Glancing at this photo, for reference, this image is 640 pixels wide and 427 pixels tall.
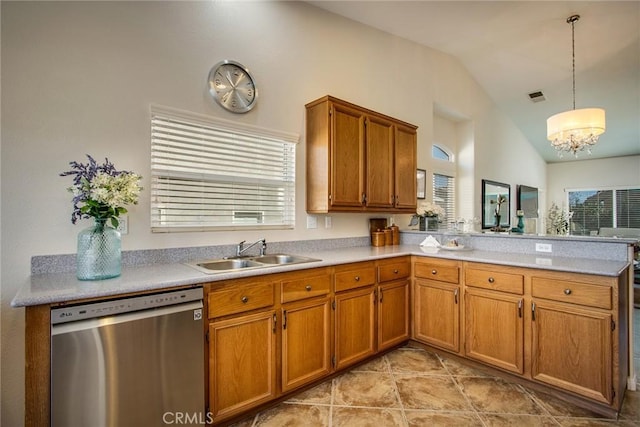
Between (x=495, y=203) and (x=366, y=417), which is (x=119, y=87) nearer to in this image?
(x=366, y=417)

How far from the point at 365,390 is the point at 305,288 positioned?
2.84ft

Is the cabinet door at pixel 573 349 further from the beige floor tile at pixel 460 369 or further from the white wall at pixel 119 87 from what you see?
the white wall at pixel 119 87

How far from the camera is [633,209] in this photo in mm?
7129

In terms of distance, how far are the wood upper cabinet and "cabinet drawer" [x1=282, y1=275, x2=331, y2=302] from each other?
69 centimetres

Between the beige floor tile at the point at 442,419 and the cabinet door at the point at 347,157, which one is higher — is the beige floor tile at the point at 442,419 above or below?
below

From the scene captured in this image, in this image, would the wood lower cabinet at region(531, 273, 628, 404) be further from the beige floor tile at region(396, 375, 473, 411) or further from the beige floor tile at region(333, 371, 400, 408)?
the beige floor tile at region(333, 371, 400, 408)

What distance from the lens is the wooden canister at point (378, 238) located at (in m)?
3.30

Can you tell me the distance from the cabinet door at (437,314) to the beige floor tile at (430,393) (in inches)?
13.1

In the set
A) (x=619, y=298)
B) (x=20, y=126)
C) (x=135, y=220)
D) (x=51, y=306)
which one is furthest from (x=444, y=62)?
(x=51, y=306)

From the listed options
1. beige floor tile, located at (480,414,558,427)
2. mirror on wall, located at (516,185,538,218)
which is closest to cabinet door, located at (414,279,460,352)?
beige floor tile, located at (480,414,558,427)

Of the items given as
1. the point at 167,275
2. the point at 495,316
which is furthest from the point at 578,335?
the point at 167,275

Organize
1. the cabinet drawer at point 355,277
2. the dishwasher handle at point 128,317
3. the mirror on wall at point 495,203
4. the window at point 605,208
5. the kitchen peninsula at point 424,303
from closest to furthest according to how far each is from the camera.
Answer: the dishwasher handle at point 128,317 < the kitchen peninsula at point 424,303 < the cabinet drawer at point 355,277 < the mirror on wall at point 495,203 < the window at point 605,208

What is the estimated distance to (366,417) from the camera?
1.93 m

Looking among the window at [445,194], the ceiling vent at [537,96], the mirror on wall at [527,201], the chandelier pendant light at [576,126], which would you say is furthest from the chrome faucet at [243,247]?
the mirror on wall at [527,201]
